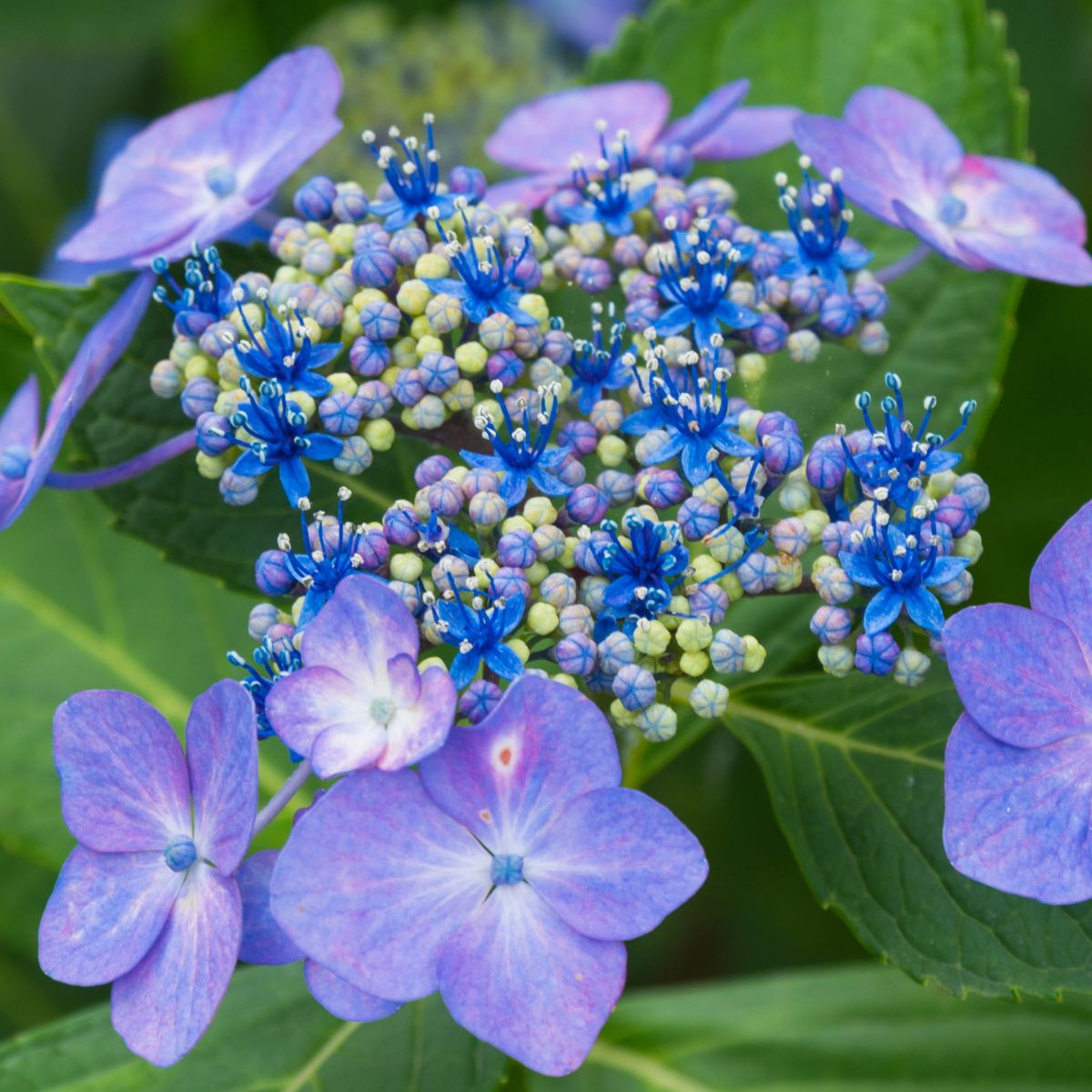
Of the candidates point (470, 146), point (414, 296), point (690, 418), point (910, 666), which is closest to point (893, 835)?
point (910, 666)

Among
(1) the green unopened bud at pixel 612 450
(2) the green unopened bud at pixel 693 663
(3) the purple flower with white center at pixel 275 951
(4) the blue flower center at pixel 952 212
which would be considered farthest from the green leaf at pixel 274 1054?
(4) the blue flower center at pixel 952 212

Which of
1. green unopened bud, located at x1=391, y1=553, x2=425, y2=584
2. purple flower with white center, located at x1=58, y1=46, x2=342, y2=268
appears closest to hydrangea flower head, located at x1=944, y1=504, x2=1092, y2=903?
green unopened bud, located at x1=391, y1=553, x2=425, y2=584

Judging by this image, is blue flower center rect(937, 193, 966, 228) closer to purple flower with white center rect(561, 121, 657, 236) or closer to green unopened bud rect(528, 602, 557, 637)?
purple flower with white center rect(561, 121, 657, 236)

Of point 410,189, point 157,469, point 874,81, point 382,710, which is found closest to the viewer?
point 382,710

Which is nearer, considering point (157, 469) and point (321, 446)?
point (321, 446)

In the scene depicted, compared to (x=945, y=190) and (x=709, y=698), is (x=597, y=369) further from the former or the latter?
(x=945, y=190)

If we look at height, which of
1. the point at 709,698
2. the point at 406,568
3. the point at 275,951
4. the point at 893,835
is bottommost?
the point at 893,835
